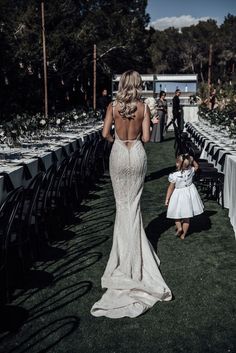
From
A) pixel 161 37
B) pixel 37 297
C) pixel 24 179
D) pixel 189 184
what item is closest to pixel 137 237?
pixel 37 297

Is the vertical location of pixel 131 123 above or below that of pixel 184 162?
above

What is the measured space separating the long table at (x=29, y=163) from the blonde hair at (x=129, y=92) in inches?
79.6

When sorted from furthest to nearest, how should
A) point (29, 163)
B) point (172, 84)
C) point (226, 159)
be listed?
point (172, 84), point (226, 159), point (29, 163)

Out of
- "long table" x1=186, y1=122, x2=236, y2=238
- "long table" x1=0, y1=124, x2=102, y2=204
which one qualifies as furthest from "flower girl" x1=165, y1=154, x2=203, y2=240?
"long table" x1=0, y1=124, x2=102, y2=204

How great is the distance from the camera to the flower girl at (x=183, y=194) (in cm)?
514

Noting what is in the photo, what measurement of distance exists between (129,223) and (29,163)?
8.10 ft

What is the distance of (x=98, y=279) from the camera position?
13.8ft

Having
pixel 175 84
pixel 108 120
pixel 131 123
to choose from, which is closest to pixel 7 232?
pixel 108 120

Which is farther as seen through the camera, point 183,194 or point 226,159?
point 226,159

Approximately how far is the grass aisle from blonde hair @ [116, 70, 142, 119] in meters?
1.64

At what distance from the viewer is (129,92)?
3.55m

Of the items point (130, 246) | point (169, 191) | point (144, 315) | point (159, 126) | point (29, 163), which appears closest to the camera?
point (144, 315)

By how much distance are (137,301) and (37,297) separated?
0.89 metres

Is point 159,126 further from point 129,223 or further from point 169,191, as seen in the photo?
point 129,223
